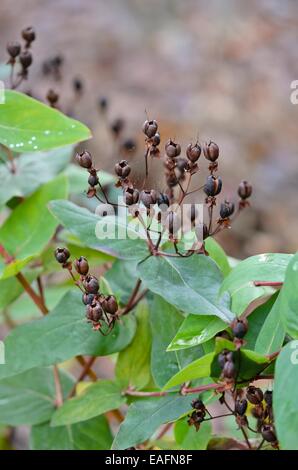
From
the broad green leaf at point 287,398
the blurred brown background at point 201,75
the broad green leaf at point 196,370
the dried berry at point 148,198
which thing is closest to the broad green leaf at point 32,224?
the dried berry at point 148,198

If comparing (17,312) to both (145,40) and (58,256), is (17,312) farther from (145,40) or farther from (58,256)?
(145,40)

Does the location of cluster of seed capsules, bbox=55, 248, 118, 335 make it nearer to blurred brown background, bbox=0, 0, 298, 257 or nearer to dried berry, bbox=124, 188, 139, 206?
dried berry, bbox=124, 188, 139, 206

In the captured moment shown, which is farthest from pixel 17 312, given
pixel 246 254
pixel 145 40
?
pixel 145 40

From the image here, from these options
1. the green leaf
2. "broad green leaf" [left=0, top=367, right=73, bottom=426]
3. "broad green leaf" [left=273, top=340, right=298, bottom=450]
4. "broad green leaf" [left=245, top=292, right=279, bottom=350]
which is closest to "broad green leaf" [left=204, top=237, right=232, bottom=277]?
"broad green leaf" [left=245, top=292, right=279, bottom=350]

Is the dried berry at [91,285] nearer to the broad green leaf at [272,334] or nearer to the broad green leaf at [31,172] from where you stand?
the broad green leaf at [272,334]

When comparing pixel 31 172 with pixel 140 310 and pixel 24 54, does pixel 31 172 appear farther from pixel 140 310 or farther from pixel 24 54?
pixel 140 310
